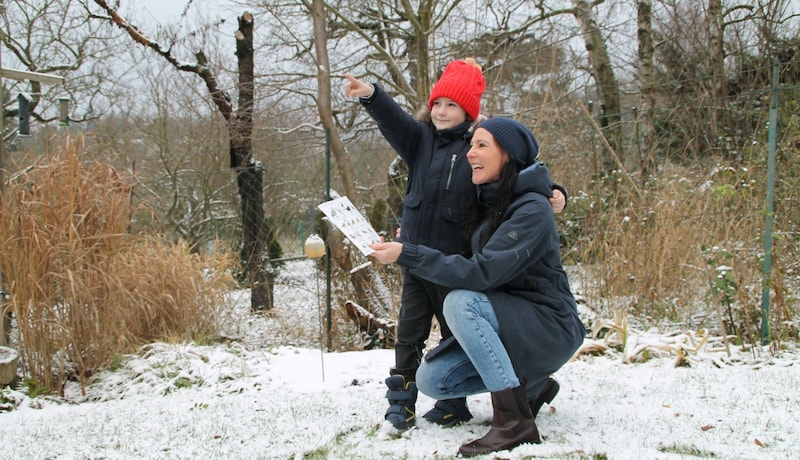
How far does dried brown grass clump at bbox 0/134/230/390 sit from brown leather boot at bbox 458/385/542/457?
267 cm

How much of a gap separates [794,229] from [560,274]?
3.16 meters

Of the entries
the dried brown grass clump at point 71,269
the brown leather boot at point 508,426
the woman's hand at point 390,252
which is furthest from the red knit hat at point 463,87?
the dried brown grass clump at point 71,269

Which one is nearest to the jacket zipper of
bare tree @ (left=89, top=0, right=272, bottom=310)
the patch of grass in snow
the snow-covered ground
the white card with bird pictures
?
the white card with bird pictures

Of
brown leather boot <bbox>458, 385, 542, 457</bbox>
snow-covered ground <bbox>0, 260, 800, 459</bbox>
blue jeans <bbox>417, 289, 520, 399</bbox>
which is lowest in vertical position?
snow-covered ground <bbox>0, 260, 800, 459</bbox>

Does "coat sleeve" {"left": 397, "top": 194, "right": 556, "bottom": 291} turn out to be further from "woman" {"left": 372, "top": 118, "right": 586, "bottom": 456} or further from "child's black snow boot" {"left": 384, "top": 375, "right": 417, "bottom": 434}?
"child's black snow boot" {"left": 384, "top": 375, "right": 417, "bottom": 434}

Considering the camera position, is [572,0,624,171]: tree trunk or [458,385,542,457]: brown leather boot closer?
[458,385,542,457]: brown leather boot

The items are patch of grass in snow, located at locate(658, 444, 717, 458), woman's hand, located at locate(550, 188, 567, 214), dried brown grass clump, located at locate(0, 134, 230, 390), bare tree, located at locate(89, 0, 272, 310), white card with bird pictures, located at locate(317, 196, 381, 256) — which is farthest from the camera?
bare tree, located at locate(89, 0, 272, 310)

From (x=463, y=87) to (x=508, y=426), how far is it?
1299 mm

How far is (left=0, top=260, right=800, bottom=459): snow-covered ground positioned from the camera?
243cm

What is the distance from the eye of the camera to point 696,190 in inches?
199

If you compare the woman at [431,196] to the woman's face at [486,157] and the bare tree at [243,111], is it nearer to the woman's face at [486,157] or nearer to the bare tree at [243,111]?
the woman's face at [486,157]

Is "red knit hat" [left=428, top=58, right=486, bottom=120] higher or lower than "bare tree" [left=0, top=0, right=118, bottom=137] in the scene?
lower

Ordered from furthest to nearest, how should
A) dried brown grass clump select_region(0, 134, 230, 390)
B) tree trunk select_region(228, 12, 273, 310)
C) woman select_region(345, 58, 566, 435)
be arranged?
tree trunk select_region(228, 12, 273, 310) < dried brown grass clump select_region(0, 134, 230, 390) < woman select_region(345, 58, 566, 435)

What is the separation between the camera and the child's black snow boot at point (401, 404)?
2.62 meters
